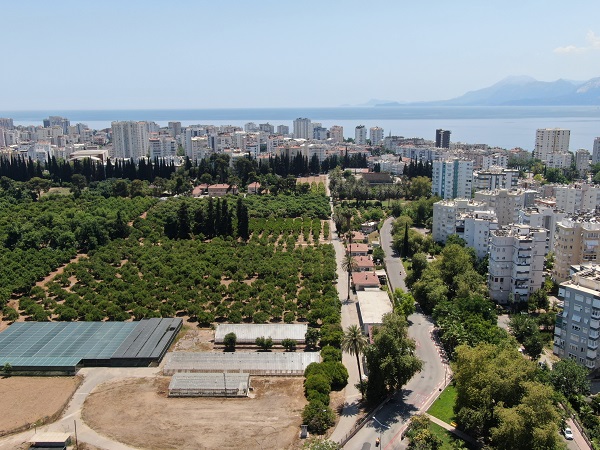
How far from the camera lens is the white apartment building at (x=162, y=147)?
389 ft

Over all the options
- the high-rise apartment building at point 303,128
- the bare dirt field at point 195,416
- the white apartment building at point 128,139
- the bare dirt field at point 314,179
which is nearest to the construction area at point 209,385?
the bare dirt field at point 195,416

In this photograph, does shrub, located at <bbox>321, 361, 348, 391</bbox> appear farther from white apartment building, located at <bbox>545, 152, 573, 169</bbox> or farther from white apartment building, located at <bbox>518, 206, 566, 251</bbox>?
white apartment building, located at <bbox>545, 152, 573, 169</bbox>

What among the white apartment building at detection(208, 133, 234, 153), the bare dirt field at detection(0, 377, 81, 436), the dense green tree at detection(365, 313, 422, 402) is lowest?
the bare dirt field at detection(0, 377, 81, 436)

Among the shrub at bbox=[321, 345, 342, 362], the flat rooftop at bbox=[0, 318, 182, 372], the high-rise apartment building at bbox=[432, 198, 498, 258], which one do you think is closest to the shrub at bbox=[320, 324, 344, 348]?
the shrub at bbox=[321, 345, 342, 362]

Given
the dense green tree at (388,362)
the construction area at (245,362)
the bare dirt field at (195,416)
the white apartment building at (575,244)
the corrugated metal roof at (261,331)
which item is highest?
the white apartment building at (575,244)

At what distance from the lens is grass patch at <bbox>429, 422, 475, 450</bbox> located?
22.4 meters

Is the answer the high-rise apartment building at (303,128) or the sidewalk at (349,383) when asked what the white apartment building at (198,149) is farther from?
the sidewalk at (349,383)

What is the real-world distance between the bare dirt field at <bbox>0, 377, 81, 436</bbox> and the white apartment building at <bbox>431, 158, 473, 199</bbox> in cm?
5321

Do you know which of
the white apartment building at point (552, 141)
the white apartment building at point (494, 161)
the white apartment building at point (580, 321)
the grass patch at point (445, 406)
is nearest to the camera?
the grass patch at point (445, 406)

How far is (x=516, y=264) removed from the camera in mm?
36812

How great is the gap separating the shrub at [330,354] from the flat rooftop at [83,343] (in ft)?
30.3

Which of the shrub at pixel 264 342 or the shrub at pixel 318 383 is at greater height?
the shrub at pixel 318 383

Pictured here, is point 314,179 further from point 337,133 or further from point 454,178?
point 337,133

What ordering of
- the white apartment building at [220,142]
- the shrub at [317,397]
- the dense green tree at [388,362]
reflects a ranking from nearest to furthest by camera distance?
the shrub at [317,397] < the dense green tree at [388,362] < the white apartment building at [220,142]
